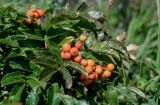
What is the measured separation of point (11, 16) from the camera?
2.19 metres

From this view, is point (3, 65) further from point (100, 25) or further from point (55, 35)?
point (100, 25)

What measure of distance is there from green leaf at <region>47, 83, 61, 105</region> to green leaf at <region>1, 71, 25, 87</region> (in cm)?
13

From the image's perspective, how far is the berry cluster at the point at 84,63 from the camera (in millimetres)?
2146

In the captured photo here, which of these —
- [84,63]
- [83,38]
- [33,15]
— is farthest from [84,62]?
[33,15]

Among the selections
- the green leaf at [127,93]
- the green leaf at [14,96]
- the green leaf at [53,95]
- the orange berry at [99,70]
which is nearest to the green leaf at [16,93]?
the green leaf at [14,96]

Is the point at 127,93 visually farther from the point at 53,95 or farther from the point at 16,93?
the point at 16,93

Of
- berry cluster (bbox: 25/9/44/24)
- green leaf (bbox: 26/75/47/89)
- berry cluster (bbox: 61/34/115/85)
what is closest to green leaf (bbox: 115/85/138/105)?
berry cluster (bbox: 61/34/115/85)

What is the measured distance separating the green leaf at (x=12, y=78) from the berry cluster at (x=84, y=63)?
0.65 feet

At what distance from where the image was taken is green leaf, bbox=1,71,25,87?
2.10 m

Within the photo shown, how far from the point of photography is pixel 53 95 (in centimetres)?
211

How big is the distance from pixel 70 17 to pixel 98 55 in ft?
0.69

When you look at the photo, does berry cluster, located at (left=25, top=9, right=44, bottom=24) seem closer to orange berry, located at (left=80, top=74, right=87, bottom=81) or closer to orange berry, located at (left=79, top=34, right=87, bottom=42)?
orange berry, located at (left=79, top=34, right=87, bottom=42)

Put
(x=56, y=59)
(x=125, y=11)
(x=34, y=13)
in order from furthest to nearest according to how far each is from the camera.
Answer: (x=125, y=11)
(x=34, y=13)
(x=56, y=59)

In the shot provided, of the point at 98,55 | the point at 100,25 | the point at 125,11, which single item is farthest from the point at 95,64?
the point at 125,11
